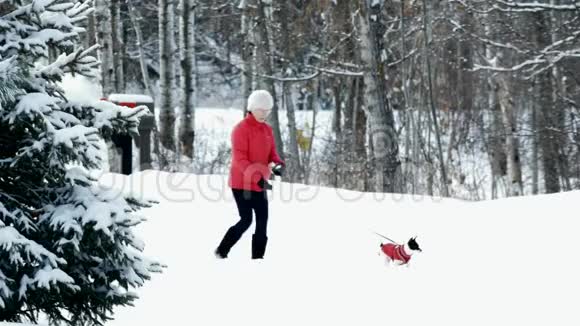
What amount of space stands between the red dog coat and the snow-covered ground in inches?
4.7

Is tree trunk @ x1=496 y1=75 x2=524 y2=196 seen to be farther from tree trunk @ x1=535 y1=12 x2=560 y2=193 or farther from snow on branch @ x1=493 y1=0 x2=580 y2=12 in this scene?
snow on branch @ x1=493 y1=0 x2=580 y2=12

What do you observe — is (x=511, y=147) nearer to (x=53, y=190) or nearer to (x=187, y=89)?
(x=187, y=89)

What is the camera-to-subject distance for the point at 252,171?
7855 millimetres

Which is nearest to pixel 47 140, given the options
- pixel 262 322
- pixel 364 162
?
pixel 262 322

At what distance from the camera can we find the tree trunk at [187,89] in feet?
58.3

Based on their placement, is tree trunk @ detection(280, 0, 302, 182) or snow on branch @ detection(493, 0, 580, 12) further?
tree trunk @ detection(280, 0, 302, 182)

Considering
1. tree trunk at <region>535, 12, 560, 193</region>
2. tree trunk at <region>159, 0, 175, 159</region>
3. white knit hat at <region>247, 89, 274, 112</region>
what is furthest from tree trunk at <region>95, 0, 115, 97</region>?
white knit hat at <region>247, 89, 274, 112</region>

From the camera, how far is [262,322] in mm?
5852

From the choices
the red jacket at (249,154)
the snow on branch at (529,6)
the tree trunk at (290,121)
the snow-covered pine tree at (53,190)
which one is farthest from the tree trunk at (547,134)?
the snow-covered pine tree at (53,190)

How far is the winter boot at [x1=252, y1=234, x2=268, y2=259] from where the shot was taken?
309 inches

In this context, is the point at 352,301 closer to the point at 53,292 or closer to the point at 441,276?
the point at 441,276

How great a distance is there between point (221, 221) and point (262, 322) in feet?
14.1

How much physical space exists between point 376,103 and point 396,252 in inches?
200

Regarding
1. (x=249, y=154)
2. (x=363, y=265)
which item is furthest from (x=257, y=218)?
(x=363, y=265)
